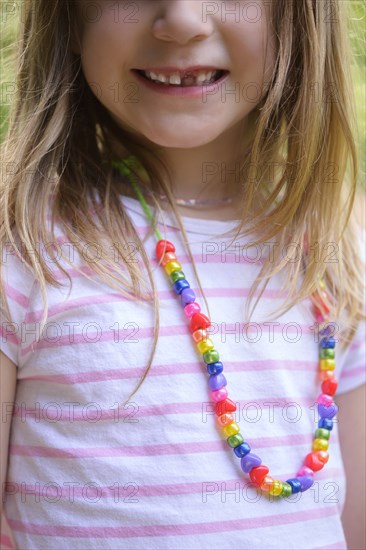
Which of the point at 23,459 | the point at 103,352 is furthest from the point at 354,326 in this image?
the point at 23,459

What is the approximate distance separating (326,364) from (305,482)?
7.1 inches

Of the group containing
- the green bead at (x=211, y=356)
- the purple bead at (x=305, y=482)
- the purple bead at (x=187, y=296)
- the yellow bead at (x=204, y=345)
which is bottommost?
the purple bead at (x=305, y=482)

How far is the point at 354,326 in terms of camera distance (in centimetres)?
133

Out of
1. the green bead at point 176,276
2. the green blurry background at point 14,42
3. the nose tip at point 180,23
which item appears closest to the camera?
the nose tip at point 180,23

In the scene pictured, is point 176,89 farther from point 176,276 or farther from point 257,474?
point 257,474

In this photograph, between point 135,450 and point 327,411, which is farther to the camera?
point 327,411

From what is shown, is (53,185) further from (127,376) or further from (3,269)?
(127,376)

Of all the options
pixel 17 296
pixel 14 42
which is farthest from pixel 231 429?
pixel 14 42

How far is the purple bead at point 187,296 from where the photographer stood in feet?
3.87

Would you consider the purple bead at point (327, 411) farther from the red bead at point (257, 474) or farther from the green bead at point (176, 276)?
the green bead at point (176, 276)

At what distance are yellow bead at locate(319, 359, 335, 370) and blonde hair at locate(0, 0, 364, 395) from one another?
6 centimetres

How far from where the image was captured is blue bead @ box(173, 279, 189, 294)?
119 centimetres

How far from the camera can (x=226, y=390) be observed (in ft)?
3.81

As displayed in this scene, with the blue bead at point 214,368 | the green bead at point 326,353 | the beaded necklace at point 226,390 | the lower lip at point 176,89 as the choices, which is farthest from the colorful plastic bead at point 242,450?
the lower lip at point 176,89
